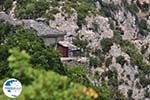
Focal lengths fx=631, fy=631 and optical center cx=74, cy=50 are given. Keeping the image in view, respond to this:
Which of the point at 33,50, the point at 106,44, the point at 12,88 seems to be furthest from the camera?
the point at 106,44

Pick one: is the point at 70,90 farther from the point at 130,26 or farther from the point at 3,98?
the point at 130,26

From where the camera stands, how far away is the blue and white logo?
1464 centimetres

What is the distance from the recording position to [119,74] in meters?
88.9

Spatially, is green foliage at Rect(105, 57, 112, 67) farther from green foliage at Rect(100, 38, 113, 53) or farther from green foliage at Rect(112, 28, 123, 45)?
green foliage at Rect(112, 28, 123, 45)

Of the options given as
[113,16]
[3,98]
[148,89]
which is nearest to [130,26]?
[113,16]

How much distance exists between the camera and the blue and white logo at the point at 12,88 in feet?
48.0

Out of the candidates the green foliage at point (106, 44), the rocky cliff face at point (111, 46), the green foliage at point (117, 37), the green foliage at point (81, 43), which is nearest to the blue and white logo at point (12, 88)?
the rocky cliff face at point (111, 46)

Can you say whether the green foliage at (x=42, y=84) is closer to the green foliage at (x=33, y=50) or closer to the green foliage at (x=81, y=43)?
the green foliage at (x=33, y=50)

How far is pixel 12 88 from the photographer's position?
52.0 ft

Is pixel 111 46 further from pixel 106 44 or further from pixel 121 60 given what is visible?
pixel 121 60

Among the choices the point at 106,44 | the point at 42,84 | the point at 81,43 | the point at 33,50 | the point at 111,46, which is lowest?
the point at 111,46

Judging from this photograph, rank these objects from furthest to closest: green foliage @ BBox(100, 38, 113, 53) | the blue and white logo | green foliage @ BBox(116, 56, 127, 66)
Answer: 1. green foliage @ BBox(100, 38, 113, 53)
2. green foliage @ BBox(116, 56, 127, 66)
3. the blue and white logo

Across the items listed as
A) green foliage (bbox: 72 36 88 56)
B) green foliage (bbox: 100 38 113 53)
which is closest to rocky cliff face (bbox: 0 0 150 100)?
green foliage (bbox: 100 38 113 53)

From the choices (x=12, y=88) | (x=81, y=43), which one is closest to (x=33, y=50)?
(x=12, y=88)
